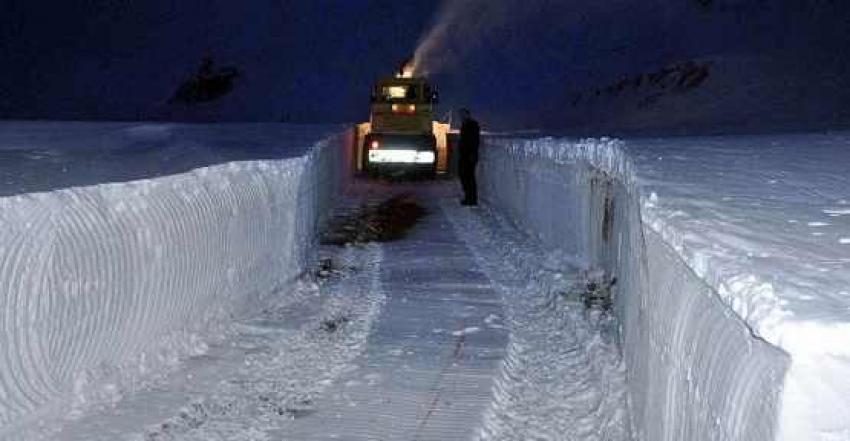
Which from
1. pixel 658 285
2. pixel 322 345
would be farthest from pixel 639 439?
pixel 322 345

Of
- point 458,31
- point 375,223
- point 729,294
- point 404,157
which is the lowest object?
point 375,223

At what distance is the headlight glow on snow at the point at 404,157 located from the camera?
29797 mm

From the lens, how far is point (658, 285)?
475 cm

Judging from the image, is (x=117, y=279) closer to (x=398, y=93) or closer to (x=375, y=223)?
(x=375, y=223)

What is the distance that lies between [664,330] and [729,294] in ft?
4.66

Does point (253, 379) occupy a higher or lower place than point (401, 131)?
lower

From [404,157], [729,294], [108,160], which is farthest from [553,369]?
[404,157]

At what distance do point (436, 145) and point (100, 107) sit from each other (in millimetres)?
56842

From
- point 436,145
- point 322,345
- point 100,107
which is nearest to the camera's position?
point 322,345

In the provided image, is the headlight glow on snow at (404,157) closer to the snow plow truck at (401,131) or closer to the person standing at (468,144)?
the snow plow truck at (401,131)

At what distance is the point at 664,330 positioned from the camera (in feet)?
14.2

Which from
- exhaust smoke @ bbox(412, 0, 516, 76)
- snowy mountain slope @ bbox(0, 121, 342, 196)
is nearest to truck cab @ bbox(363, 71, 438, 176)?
snowy mountain slope @ bbox(0, 121, 342, 196)

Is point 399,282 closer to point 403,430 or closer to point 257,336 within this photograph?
point 257,336

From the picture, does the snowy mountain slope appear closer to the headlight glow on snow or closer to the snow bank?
the snow bank
